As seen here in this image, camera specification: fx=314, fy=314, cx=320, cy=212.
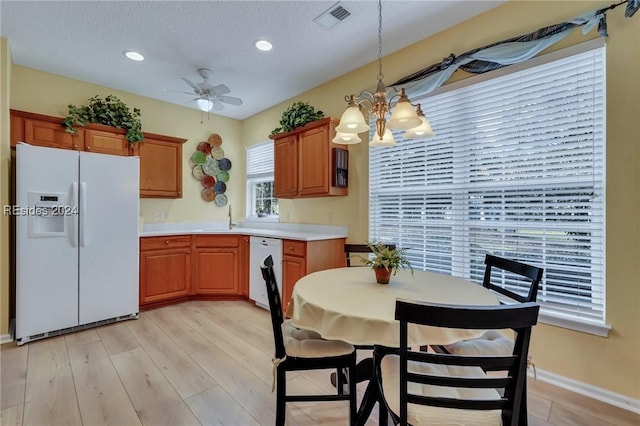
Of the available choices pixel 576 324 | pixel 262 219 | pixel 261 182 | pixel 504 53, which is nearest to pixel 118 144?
pixel 261 182

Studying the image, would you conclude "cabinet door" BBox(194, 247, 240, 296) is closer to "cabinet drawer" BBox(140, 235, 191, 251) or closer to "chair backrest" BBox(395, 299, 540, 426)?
"cabinet drawer" BBox(140, 235, 191, 251)

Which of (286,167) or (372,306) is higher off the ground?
(286,167)

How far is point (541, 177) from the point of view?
2234 mm

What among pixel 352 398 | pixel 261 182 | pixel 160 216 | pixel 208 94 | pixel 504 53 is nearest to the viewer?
pixel 352 398

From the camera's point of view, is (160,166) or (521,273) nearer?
(521,273)

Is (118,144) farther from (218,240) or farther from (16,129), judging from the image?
(218,240)

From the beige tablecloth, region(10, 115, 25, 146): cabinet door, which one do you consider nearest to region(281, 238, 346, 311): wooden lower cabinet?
the beige tablecloth

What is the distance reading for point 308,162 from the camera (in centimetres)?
370

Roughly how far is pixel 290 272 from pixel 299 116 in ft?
6.24

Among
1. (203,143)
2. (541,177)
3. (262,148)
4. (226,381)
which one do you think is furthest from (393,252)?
(203,143)

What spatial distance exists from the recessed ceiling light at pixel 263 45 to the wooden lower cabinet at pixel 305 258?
1.95m

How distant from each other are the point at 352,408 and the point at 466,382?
757mm

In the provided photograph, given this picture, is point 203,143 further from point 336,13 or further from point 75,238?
point 336,13

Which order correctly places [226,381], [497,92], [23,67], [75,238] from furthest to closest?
1. [23,67]
2. [75,238]
3. [497,92]
4. [226,381]
